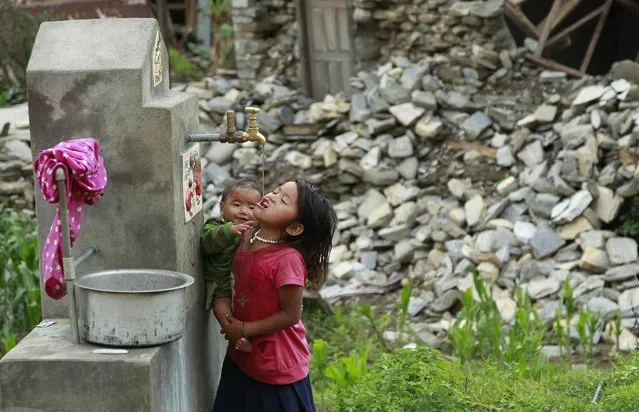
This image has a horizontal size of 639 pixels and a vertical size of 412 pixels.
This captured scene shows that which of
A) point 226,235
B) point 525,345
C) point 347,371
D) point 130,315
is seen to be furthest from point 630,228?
point 130,315

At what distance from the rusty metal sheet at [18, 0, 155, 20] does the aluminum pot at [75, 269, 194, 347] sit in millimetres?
11656

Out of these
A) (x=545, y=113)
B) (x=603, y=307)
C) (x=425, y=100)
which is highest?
(x=425, y=100)

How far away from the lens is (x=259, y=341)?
3684 mm

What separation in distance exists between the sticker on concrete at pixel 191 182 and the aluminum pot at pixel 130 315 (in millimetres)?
444

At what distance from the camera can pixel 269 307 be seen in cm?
363

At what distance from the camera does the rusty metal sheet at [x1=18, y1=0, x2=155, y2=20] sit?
14.6 meters

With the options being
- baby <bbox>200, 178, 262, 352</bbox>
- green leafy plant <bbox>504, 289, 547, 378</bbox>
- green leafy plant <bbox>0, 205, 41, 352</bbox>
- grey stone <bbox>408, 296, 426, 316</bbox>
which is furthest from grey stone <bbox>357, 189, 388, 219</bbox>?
baby <bbox>200, 178, 262, 352</bbox>

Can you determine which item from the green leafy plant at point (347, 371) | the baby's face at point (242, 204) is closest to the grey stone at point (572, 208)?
the green leafy plant at point (347, 371)

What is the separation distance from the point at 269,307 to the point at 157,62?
93cm

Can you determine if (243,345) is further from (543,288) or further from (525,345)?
(543,288)

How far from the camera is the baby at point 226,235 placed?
12.6 ft

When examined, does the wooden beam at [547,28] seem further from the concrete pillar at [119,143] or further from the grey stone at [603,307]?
the concrete pillar at [119,143]

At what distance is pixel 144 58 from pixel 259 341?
1011 millimetres

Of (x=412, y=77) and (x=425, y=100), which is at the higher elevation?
(x=412, y=77)
